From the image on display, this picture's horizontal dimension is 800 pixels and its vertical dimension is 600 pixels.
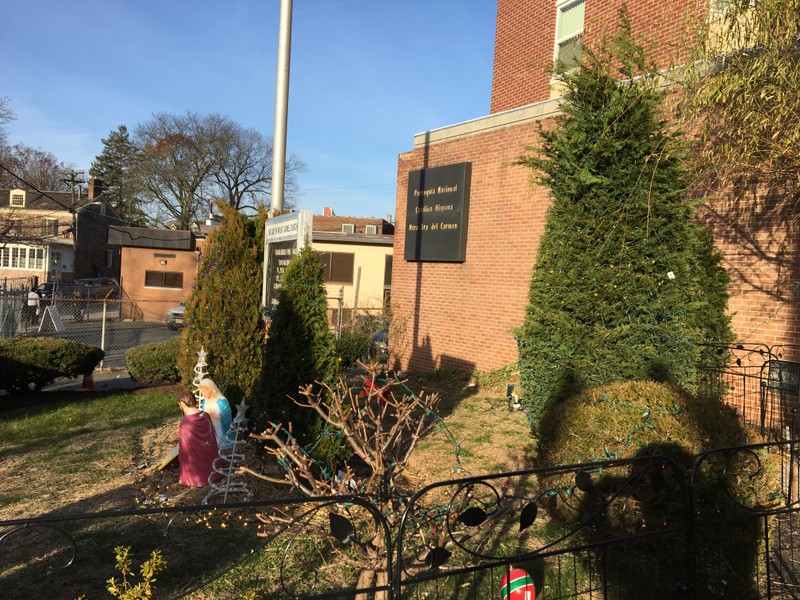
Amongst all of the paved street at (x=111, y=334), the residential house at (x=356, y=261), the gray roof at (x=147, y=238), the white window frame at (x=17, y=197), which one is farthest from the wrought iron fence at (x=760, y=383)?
the white window frame at (x=17, y=197)

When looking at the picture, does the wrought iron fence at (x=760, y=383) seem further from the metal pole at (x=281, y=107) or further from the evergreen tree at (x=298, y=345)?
the metal pole at (x=281, y=107)

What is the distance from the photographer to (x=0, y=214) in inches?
1264

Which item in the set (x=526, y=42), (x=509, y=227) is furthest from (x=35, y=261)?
(x=509, y=227)

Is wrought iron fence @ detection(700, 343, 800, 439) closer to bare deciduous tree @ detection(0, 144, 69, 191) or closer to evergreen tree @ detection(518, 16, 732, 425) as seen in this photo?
evergreen tree @ detection(518, 16, 732, 425)

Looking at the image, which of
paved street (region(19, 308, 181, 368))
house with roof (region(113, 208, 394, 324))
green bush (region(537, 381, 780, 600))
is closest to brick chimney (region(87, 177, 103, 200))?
house with roof (region(113, 208, 394, 324))

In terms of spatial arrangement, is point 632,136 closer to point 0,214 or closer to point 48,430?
point 48,430

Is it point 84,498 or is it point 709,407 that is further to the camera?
point 84,498

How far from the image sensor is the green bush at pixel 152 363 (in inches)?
446

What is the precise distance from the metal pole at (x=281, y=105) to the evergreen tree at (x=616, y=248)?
325 cm

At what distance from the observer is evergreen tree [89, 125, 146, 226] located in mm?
48406

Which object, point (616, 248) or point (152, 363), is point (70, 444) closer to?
point (152, 363)

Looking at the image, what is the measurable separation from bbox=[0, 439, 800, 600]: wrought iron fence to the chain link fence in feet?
32.8

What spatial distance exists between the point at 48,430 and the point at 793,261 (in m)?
9.73

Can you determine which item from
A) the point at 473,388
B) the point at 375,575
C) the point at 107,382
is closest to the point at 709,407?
the point at 375,575
